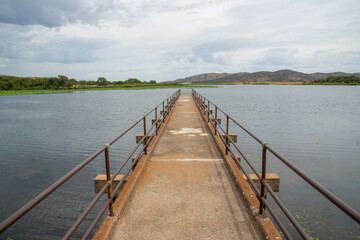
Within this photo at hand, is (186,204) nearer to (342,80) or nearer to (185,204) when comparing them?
(185,204)

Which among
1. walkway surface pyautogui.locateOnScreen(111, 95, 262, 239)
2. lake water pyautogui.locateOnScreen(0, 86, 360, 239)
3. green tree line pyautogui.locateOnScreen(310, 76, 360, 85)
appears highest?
green tree line pyautogui.locateOnScreen(310, 76, 360, 85)

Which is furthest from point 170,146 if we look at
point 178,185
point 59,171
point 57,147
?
point 57,147

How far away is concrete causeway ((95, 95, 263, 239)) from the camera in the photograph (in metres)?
3.41

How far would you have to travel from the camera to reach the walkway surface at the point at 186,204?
3.42 m

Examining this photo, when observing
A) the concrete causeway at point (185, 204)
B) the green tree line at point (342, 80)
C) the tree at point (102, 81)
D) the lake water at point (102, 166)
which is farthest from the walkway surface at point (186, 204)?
the green tree line at point (342, 80)

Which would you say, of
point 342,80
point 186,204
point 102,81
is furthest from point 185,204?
point 342,80

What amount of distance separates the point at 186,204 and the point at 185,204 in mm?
18

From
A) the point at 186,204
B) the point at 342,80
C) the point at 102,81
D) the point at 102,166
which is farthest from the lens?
the point at 342,80

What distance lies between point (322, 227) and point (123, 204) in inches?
237

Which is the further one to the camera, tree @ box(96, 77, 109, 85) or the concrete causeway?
tree @ box(96, 77, 109, 85)

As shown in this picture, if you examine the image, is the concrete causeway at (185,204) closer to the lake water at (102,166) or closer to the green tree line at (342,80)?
the lake water at (102,166)

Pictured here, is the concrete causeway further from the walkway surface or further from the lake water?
the lake water

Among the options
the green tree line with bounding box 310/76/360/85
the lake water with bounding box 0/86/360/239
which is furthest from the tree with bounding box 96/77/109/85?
the green tree line with bounding box 310/76/360/85

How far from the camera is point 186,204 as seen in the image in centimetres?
417
